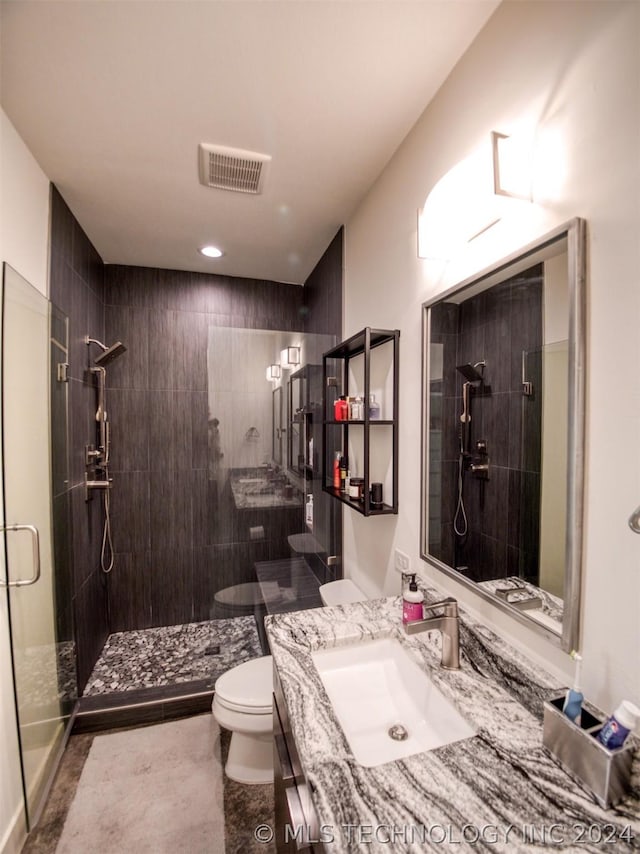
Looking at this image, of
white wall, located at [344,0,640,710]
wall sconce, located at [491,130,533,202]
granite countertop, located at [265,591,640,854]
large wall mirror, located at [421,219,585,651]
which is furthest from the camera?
wall sconce, located at [491,130,533,202]

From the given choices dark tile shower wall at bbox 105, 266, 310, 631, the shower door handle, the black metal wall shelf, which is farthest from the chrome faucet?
dark tile shower wall at bbox 105, 266, 310, 631

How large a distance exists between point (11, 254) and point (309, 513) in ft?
6.20

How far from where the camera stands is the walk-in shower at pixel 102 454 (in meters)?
2.43

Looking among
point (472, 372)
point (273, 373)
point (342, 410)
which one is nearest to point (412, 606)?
point (472, 372)

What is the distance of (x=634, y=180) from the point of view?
70cm

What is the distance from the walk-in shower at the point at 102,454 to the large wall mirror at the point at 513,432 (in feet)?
6.74

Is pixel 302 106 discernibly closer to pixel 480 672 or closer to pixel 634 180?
pixel 634 180

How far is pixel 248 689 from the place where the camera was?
1.68 meters

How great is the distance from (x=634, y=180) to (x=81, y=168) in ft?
6.56

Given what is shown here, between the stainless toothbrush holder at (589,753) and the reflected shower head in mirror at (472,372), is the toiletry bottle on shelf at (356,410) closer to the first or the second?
the reflected shower head in mirror at (472,372)

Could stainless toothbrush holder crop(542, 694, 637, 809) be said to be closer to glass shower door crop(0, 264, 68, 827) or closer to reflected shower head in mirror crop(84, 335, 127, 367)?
glass shower door crop(0, 264, 68, 827)

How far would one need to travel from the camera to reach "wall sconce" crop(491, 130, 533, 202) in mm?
924

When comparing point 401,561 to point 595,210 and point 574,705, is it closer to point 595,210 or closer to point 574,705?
point 574,705

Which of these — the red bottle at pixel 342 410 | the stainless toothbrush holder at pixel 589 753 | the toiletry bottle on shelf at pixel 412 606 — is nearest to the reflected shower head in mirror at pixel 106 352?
the red bottle at pixel 342 410
